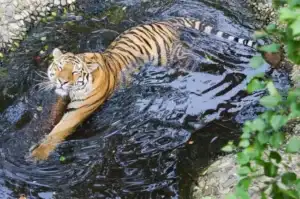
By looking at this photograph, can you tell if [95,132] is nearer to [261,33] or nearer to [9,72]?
[9,72]

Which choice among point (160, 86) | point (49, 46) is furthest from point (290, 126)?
point (49, 46)

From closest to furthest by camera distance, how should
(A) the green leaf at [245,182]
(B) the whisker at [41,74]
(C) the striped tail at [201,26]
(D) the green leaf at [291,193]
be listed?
1. (D) the green leaf at [291,193]
2. (A) the green leaf at [245,182]
3. (B) the whisker at [41,74]
4. (C) the striped tail at [201,26]

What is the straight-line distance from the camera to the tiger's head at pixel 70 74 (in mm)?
4086

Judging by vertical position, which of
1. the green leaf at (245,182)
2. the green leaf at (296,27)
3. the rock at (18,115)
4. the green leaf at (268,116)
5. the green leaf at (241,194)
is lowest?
the rock at (18,115)

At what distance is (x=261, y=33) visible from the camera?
1.25 metres

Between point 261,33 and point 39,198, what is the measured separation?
8.64ft

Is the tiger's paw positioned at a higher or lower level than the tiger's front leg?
lower

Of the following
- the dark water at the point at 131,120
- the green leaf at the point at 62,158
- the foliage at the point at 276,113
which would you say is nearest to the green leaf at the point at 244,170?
the foliage at the point at 276,113

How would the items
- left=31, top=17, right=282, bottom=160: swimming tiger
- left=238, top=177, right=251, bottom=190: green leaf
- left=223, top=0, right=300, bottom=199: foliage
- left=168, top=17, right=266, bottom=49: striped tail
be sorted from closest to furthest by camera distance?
left=223, top=0, right=300, bottom=199: foliage, left=238, top=177, right=251, bottom=190: green leaf, left=31, top=17, right=282, bottom=160: swimming tiger, left=168, top=17, right=266, bottom=49: striped tail

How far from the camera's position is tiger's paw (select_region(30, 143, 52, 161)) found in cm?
377

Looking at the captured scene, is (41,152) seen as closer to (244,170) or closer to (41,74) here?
(41,74)

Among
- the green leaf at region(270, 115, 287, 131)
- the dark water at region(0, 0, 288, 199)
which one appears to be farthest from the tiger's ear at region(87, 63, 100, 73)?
the green leaf at region(270, 115, 287, 131)

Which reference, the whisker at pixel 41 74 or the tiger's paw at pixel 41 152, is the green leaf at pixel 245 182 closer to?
the tiger's paw at pixel 41 152

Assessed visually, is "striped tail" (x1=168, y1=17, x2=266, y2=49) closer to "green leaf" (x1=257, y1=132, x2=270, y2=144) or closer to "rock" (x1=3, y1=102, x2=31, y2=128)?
"rock" (x1=3, y1=102, x2=31, y2=128)
